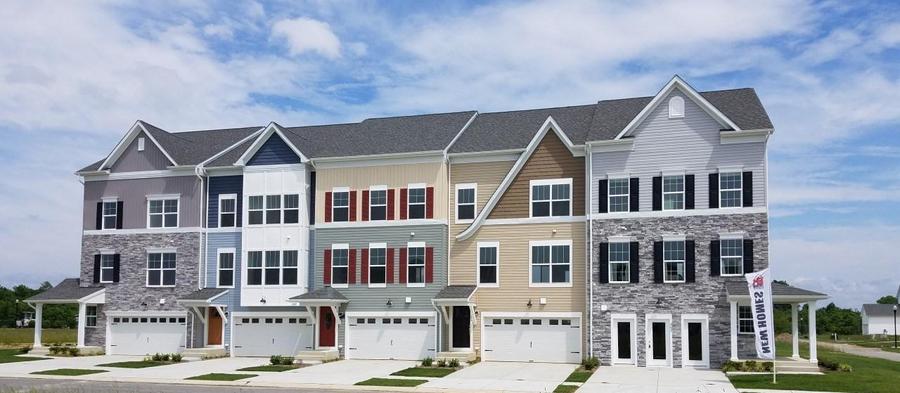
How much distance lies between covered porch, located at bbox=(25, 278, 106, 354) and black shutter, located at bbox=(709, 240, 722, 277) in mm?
27949

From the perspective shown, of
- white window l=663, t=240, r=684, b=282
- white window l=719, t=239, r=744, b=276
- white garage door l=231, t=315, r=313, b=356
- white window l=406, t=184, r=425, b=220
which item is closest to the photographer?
white window l=719, t=239, r=744, b=276

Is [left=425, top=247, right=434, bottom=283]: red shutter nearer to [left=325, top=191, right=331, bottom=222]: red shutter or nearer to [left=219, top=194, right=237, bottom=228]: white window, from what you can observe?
[left=325, top=191, right=331, bottom=222]: red shutter

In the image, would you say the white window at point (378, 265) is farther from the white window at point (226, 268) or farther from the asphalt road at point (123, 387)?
the asphalt road at point (123, 387)

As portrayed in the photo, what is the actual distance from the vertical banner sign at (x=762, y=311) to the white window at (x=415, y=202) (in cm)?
1428

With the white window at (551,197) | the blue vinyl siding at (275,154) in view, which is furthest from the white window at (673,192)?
the blue vinyl siding at (275,154)

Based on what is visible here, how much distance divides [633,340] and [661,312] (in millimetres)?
1530

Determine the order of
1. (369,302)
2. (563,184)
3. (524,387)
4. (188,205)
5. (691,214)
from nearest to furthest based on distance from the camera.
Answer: (524,387) → (691,214) → (563,184) → (369,302) → (188,205)

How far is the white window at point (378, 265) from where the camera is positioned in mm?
38062

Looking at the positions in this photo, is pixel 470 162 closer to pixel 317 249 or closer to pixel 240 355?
pixel 317 249

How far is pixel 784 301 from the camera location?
31703 mm

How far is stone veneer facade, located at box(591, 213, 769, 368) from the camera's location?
106ft

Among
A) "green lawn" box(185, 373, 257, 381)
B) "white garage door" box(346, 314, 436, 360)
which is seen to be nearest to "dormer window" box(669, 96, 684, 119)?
"white garage door" box(346, 314, 436, 360)

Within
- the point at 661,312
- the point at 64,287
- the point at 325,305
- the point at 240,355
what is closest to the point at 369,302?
the point at 325,305

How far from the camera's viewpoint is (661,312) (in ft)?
110
